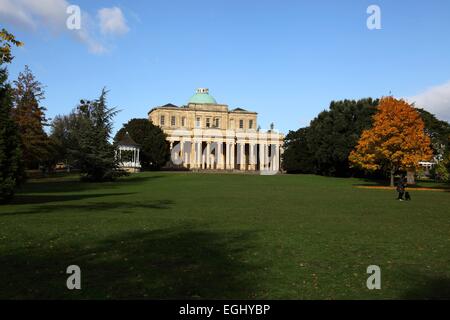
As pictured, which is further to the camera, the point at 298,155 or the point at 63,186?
the point at 298,155

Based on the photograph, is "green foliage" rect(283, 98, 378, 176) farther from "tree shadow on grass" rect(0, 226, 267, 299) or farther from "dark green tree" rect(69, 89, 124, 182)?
"tree shadow on grass" rect(0, 226, 267, 299)

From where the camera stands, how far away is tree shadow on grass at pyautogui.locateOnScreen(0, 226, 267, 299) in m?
7.35

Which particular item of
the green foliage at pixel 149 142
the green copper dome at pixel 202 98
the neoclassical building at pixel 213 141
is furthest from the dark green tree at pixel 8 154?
the green copper dome at pixel 202 98

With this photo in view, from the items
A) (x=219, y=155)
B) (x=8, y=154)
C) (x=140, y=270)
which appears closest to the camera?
(x=140, y=270)

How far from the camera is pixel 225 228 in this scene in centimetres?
1475

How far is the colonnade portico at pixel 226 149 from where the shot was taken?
111 meters

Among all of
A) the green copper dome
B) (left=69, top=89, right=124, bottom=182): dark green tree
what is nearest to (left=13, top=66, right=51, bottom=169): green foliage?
(left=69, top=89, right=124, bottom=182): dark green tree

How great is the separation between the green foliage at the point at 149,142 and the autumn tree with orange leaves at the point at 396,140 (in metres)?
48.0

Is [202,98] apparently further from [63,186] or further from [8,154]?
[8,154]

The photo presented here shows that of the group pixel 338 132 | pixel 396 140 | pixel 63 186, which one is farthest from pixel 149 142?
pixel 396 140

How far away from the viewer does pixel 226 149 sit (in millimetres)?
116250

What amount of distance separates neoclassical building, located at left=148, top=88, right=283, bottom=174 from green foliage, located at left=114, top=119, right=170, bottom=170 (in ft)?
47.4

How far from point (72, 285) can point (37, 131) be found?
157 ft

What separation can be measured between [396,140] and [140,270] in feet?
138
